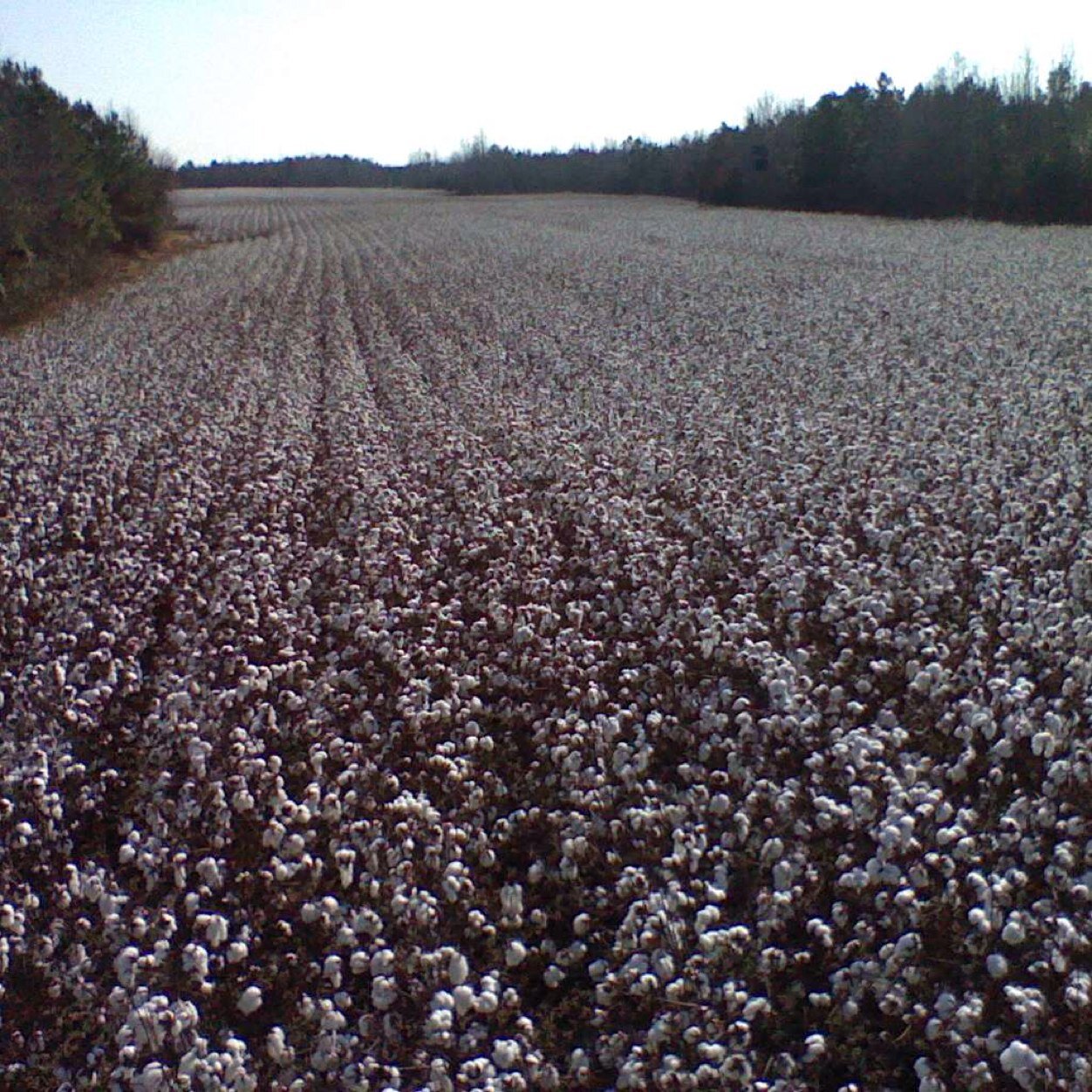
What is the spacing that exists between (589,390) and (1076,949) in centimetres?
1366

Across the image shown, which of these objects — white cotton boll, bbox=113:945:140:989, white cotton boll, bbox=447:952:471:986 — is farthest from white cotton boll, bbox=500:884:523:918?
white cotton boll, bbox=113:945:140:989

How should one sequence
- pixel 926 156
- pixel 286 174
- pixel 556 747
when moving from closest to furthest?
pixel 556 747
pixel 926 156
pixel 286 174

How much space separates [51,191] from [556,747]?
3124cm

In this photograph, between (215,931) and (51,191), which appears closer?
(215,931)

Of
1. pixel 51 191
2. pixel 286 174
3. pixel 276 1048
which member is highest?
pixel 286 174

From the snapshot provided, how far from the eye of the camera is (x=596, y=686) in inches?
292

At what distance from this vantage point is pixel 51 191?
31391 millimetres

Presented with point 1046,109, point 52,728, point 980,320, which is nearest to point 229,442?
point 52,728

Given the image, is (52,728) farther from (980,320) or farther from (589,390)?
(980,320)

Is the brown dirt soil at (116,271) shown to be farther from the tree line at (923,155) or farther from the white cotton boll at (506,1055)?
the tree line at (923,155)

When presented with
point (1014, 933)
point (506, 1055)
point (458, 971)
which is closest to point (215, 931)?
point (458, 971)

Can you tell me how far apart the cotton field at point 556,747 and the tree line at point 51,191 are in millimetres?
14951

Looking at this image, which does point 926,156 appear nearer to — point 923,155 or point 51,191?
point 923,155

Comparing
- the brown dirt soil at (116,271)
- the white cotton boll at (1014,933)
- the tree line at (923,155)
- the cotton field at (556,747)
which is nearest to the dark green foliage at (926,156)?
the tree line at (923,155)
